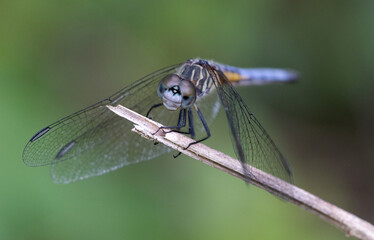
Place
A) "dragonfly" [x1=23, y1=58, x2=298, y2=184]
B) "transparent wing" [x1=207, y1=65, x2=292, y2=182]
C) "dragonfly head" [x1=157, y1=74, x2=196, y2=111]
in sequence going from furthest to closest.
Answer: "dragonfly head" [x1=157, y1=74, x2=196, y2=111]
"dragonfly" [x1=23, y1=58, x2=298, y2=184]
"transparent wing" [x1=207, y1=65, x2=292, y2=182]

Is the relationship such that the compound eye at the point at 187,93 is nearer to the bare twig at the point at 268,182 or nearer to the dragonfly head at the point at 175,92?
the dragonfly head at the point at 175,92

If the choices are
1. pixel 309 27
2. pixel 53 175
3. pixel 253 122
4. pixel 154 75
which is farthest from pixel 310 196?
pixel 309 27

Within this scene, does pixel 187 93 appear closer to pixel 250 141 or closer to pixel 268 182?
pixel 250 141

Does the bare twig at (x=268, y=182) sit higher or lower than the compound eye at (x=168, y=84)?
lower

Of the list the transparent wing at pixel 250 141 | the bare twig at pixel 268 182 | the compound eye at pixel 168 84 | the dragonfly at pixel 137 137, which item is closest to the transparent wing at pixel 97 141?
the dragonfly at pixel 137 137

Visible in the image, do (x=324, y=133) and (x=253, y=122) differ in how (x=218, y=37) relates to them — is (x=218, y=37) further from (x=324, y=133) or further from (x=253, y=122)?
(x=253, y=122)

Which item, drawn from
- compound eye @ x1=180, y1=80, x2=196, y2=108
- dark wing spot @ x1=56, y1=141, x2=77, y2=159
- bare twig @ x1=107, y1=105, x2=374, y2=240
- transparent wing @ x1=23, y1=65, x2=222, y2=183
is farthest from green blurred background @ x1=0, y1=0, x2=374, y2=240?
bare twig @ x1=107, y1=105, x2=374, y2=240

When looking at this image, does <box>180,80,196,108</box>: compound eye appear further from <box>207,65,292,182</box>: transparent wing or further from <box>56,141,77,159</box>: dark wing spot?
<box>56,141,77,159</box>: dark wing spot

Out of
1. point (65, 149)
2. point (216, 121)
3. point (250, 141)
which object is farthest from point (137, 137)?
point (216, 121)
